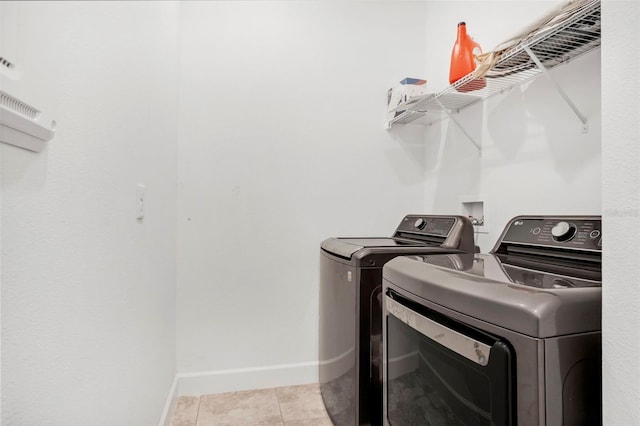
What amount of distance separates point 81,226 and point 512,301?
2.82 feet

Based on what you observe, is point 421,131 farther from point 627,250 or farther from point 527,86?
point 627,250

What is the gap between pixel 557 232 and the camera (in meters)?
1.06

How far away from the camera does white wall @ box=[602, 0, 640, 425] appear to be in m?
0.50

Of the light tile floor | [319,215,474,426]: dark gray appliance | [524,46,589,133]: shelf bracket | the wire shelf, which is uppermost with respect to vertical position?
the wire shelf

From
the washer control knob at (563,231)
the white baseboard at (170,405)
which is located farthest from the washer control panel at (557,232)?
the white baseboard at (170,405)

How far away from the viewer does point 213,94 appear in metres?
1.92

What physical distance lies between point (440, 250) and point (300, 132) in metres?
1.11

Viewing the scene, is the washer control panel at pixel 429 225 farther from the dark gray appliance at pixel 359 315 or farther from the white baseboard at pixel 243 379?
the white baseboard at pixel 243 379

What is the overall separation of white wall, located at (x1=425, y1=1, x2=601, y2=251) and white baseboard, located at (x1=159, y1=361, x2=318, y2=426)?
1291 millimetres

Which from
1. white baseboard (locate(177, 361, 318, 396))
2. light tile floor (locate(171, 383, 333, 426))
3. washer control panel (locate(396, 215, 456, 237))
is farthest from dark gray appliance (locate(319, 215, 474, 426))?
white baseboard (locate(177, 361, 318, 396))

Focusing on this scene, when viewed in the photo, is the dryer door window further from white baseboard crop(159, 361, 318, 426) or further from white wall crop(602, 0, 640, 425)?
white baseboard crop(159, 361, 318, 426)

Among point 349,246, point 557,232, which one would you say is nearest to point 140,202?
point 349,246

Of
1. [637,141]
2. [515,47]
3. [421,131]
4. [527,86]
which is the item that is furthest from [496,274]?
[421,131]

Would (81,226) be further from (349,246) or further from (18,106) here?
(349,246)
